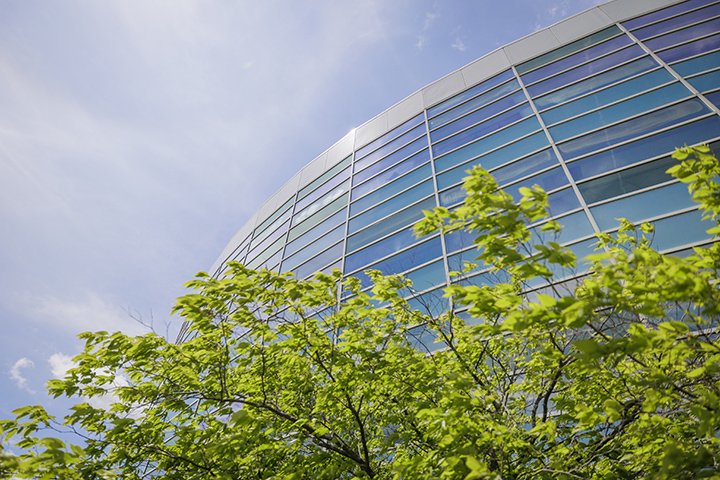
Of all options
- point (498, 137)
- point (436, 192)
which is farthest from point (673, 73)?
point (436, 192)

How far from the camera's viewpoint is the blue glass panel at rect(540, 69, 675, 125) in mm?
10891

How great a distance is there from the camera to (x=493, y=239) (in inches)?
107

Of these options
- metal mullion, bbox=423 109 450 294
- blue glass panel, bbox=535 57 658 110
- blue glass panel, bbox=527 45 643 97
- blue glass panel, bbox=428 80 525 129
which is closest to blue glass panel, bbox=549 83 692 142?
blue glass panel, bbox=535 57 658 110

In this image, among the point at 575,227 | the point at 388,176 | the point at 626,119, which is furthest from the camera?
the point at 388,176

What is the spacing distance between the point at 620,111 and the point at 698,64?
2.75m

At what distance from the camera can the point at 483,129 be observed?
1319cm

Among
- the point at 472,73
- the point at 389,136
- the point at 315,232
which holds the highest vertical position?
the point at 472,73

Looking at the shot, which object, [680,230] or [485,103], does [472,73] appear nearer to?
[485,103]

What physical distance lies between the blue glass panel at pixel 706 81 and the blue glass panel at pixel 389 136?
8883 mm

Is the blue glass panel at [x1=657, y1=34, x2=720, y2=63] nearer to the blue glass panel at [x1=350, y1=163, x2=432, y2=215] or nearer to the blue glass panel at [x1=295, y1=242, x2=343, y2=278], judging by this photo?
the blue glass panel at [x1=350, y1=163, x2=432, y2=215]

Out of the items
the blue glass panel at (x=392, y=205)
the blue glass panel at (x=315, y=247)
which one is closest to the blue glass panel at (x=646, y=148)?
the blue glass panel at (x=392, y=205)

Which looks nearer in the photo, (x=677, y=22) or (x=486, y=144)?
(x=486, y=144)

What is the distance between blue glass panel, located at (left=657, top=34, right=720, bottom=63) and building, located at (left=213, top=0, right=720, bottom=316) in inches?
2.1

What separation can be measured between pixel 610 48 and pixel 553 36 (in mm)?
2660
